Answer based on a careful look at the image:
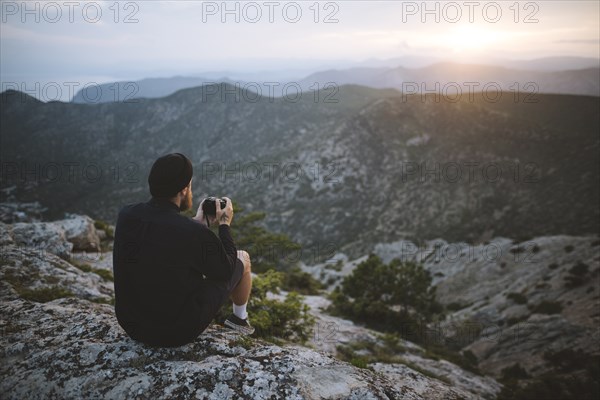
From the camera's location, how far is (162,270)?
3383mm

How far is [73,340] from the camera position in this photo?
3908 millimetres

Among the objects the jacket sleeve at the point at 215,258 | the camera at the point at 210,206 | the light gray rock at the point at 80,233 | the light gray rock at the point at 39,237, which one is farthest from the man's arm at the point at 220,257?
the light gray rock at the point at 80,233

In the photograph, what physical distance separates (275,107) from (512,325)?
127m

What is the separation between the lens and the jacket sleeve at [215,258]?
11.5 feet

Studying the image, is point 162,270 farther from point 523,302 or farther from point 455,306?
point 455,306

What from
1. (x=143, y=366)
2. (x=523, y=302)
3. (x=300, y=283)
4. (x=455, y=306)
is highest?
(x=143, y=366)

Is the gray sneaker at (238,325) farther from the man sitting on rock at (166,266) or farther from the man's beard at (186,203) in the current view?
the man's beard at (186,203)

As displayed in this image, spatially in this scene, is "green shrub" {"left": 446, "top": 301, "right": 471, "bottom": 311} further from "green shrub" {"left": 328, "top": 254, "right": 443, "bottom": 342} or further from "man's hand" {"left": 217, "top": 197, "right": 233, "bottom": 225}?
"man's hand" {"left": 217, "top": 197, "right": 233, "bottom": 225}

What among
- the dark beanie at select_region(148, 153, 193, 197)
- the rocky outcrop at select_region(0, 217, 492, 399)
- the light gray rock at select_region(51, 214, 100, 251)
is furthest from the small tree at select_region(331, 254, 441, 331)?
the dark beanie at select_region(148, 153, 193, 197)

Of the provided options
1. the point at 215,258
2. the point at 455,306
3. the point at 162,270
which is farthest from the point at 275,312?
the point at 455,306

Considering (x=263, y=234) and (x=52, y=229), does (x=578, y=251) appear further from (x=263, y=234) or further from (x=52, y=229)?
(x=52, y=229)

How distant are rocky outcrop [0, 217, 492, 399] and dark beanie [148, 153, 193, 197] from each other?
1953 mm

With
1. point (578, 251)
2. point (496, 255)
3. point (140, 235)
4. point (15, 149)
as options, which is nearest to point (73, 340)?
point (140, 235)

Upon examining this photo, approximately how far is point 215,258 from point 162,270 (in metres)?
0.59
